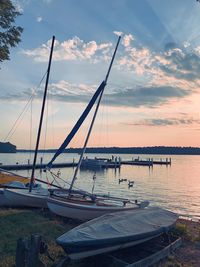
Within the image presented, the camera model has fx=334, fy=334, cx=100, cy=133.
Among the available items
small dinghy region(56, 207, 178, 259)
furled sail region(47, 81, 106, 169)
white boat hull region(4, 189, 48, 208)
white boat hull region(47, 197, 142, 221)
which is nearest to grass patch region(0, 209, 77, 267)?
white boat hull region(47, 197, 142, 221)

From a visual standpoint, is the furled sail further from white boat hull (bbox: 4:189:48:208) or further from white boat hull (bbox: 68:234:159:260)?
white boat hull (bbox: 68:234:159:260)

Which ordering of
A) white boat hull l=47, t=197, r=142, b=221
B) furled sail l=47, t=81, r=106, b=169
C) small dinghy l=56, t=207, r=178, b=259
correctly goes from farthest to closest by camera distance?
furled sail l=47, t=81, r=106, b=169
white boat hull l=47, t=197, r=142, b=221
small dinghy l=56, t=207, r=178, b=259

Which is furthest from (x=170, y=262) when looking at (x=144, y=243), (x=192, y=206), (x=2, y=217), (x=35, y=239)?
(x=192, y=206)

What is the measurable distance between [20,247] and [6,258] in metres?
1.77

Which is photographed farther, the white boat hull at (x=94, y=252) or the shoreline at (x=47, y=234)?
the shoreline at (x=47, y=234)

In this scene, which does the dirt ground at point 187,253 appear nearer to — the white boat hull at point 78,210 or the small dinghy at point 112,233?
the small dinghy at point 112,233

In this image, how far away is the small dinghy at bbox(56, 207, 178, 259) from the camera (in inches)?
329

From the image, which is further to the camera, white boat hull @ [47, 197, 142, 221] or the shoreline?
white boat hull @ [47, 197, 142, 221]

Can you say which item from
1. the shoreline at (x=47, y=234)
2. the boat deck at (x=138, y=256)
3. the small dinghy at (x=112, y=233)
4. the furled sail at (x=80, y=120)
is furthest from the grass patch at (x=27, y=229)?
the furled sail at (x=80, y=120)

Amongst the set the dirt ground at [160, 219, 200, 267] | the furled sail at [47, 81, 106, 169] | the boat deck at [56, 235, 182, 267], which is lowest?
the dirt ground at [160, 219, 200, 267]

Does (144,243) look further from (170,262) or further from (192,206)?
(192,206)

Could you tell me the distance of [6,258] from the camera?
8.80 m

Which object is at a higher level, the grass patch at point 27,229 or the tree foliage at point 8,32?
the tree foliage at point 8,32

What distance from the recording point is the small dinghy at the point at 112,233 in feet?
27.4
